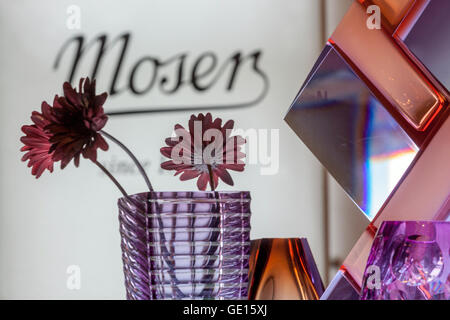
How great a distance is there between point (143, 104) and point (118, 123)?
3.8 inches

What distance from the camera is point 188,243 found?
268 millimetres

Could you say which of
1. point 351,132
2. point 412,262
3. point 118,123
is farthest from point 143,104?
point 412,262

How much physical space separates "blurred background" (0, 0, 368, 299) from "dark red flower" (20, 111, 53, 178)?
136 cm

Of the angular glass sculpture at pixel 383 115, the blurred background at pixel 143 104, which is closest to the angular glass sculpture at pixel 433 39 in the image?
the angular glass sculpture at pixel 383 115

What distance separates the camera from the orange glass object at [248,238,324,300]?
32cm

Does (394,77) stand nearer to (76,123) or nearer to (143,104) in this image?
(76,123)

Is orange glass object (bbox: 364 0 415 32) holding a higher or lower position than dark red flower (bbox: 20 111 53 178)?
higher

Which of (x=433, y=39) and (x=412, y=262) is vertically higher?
(x=433, y=39)

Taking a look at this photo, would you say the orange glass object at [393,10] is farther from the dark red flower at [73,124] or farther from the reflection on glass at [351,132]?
the dark red flower at [73,124]

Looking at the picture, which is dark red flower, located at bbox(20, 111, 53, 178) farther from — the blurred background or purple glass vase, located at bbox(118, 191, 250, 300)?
the blurred background

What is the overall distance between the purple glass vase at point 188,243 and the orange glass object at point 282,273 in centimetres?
5

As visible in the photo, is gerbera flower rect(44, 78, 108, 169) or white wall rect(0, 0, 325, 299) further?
white wall rect(0, 0, 325, 299)

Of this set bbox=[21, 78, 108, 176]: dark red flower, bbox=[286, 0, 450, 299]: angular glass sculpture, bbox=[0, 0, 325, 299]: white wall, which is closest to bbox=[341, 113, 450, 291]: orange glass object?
bbox=[286, 0, 450, 299]: angular glass sculpture
